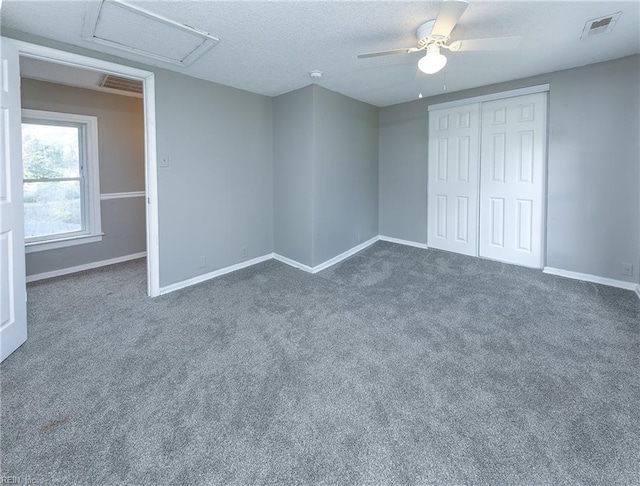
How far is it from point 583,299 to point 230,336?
3190mm

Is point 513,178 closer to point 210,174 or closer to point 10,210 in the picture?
point 210,174

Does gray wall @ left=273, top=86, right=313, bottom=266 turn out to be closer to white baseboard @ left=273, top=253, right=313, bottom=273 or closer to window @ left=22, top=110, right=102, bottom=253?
white baseboard @ left=273, top=253, right=313, bottom=273

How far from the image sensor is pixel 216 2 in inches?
77.2

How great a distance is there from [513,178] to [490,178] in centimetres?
27

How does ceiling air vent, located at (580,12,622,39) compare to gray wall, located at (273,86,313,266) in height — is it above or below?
above

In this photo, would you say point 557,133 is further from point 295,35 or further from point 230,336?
point 230,336

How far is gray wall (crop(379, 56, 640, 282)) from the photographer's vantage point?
310 centimetres

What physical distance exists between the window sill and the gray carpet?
0.67m

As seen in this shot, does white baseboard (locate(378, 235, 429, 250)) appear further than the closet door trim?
Yes

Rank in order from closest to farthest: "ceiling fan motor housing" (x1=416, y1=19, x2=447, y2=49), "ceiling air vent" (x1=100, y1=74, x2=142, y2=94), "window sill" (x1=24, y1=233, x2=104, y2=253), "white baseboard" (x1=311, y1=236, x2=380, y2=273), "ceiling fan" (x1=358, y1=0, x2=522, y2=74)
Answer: "ceiling fan" (x1=358, y1=0, x2=522, y2=74) → "ceiling fan motor housing" (x1=416, y1=19, x2=447, y2=49) → "ceiling air vent" (x1=100, y1=74, x2=142, y2=94) → "window sill" (x1=24, y1=233, x2=104, y2=253) → "white baseboard" (x1=311, y1=236, x2=380, y2=273)

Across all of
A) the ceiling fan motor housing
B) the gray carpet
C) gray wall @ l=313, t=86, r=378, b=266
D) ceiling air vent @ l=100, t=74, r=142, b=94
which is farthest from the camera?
gray wall @ l=313, t=86, r=378, b=266

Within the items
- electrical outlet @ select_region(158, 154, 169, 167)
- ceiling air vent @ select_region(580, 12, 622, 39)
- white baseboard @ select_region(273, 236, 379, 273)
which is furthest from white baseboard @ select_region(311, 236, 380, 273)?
ceiling air vent @ select_region(580, 12, 622, 39)

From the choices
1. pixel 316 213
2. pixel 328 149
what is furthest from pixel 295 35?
pixel 316 213

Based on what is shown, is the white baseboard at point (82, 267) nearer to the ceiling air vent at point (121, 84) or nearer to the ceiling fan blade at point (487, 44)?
the ceiling air vent at point (121, 84)
